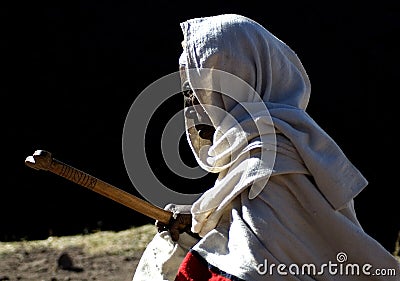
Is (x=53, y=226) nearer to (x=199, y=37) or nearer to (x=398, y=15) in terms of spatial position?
(x=398, y=15)

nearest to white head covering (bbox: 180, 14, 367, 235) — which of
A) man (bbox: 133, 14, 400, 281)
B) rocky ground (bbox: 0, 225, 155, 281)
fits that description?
man (bbox: 133, 14, 400, 281)

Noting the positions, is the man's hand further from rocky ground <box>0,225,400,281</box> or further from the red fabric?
rocky ground <box>0,225,400,281</box>

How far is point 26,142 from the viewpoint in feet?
28.1

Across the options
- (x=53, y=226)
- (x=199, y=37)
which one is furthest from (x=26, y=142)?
(x=199, y=37)

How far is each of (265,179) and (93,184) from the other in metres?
0.62

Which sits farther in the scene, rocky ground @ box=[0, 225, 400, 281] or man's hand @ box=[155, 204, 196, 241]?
rocky ground @ box=[0, 225, 400, 281]

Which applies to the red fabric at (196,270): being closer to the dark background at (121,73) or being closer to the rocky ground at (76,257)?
the rocky ground at (76,257)

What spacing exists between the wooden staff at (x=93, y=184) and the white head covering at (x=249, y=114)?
22cm

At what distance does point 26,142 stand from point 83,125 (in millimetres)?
493

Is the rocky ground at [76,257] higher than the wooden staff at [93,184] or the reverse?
the reverse

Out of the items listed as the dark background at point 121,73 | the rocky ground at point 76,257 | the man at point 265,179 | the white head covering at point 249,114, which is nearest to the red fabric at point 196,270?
the man at point 265,179

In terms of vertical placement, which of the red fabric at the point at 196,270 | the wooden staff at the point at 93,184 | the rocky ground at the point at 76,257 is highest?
the wooden staff at the point at 93,184

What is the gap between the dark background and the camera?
8.38 metres

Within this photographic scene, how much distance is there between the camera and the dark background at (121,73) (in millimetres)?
8375
